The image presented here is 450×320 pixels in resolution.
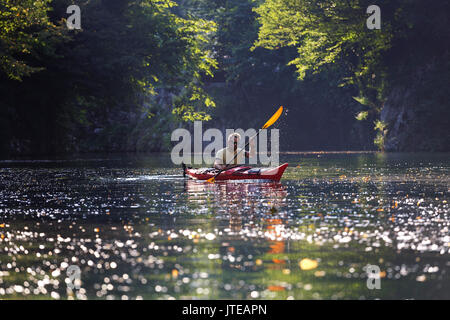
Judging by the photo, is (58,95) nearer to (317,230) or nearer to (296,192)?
(296,192)

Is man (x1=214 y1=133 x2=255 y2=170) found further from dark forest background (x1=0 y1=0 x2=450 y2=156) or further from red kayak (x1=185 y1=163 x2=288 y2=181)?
dark forest background (x1=0 y1=0 x2=450 y2=156)

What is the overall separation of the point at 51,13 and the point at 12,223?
39.1m

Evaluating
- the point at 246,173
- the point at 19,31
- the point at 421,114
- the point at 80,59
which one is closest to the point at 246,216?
the point at 246,173

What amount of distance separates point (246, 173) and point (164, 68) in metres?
35.9

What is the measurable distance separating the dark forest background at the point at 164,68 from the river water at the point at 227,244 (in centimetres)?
2676

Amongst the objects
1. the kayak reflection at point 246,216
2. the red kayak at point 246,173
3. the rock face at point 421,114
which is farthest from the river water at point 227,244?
the rock face at point 421,114

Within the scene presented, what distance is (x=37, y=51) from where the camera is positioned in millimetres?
51094

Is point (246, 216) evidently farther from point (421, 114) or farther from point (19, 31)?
point (421, 114)

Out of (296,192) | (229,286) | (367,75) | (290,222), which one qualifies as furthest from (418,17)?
(229,286)

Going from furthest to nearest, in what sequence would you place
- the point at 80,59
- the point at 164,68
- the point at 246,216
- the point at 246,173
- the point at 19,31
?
1. the point at 164,68
2. the point at 80,59
3. the point at 19,31
4. the point at 246,173
5. the point at 246,216

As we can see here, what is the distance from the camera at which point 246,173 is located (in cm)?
2825

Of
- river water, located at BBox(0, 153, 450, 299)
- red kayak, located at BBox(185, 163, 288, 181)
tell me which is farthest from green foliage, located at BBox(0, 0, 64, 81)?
river water, located at BBox(0, 153, 450, 299)

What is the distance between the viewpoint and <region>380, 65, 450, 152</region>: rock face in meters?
60.5

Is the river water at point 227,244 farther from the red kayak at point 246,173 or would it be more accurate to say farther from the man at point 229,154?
the man at point 229,154
